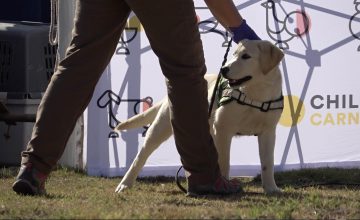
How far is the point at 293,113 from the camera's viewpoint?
203 inches

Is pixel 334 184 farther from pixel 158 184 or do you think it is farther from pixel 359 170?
pixel 158 184

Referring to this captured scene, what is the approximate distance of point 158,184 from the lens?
15.4ft

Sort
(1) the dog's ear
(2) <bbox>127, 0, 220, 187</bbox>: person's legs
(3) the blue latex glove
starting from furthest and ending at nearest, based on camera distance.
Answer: (1) the dog's ear < (3) the blue latex glove < (2) <bbox>127, 0, 220, 187</bbox>: person's legs

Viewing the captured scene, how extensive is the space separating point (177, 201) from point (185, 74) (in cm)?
64

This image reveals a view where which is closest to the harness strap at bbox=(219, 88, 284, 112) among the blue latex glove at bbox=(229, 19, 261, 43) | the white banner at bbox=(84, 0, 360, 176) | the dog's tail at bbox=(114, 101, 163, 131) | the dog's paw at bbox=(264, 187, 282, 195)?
the blue latex glove at bbox=(229, 19, 261, 43)

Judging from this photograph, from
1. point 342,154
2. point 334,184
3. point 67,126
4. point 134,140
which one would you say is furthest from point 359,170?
point 67,126

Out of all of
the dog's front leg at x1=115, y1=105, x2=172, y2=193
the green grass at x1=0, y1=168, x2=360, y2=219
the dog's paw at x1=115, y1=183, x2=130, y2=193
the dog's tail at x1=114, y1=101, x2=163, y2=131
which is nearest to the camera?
the green grass at x1=0, y1=168, x2=360, y2=219

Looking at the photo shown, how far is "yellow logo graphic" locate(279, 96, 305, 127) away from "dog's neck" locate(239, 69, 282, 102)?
1.06 m

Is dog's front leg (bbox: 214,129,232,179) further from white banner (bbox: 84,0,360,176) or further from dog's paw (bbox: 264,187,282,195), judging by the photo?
white banner (bbox: 84,0,360,176)

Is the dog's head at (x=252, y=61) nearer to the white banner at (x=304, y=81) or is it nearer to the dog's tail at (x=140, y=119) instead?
the dog's tail at (x=140, y=119)

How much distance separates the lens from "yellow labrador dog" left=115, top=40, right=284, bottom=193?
13.2 ft

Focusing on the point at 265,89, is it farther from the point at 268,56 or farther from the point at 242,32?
the point at 242,32

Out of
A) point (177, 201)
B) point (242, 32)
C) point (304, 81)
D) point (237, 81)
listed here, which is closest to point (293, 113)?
point (304, 81)

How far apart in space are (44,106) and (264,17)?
211 centimetres
